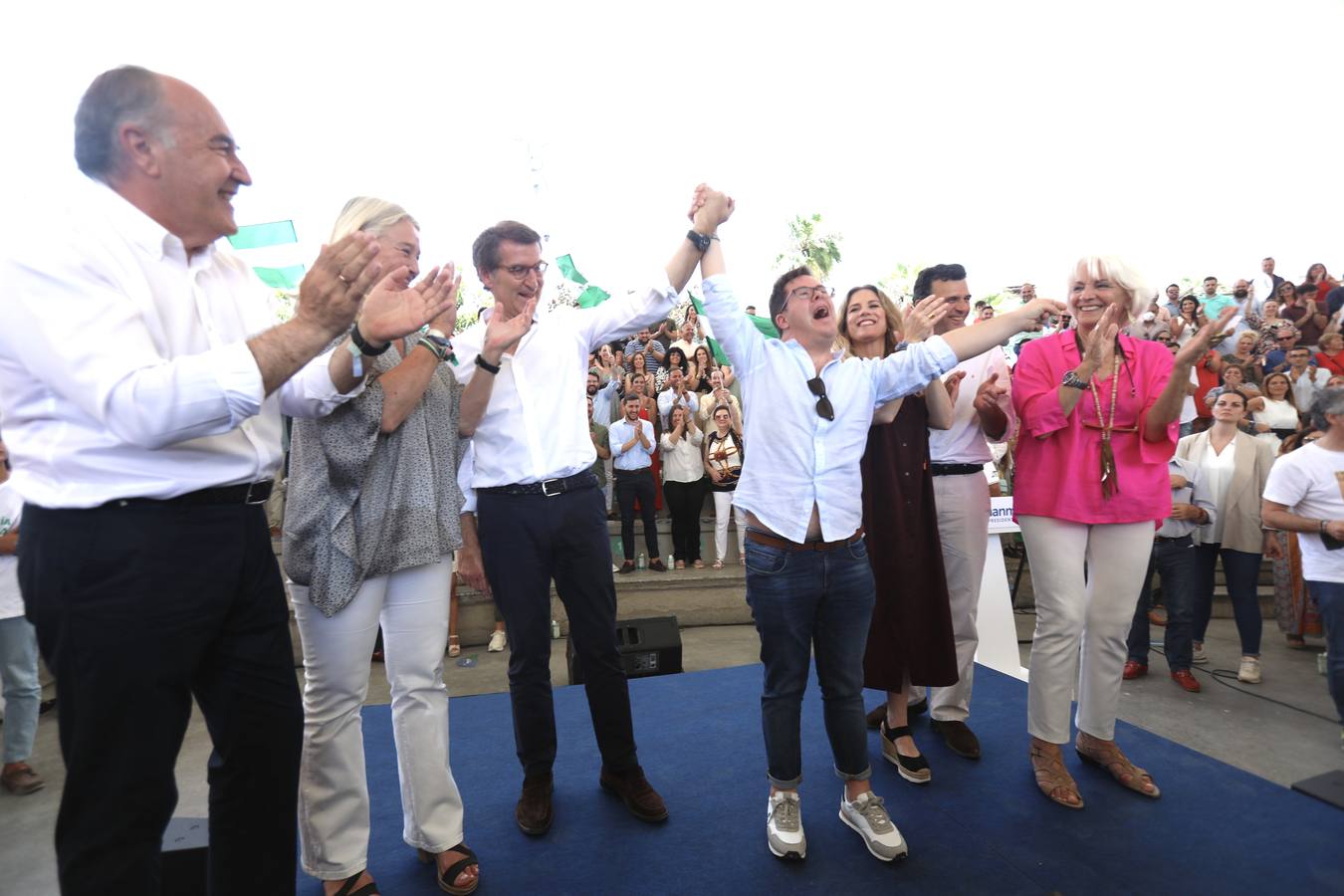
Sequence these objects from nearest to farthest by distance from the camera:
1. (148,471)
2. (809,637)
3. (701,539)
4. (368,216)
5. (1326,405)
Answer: (148,471) < (368,216) < (809,637) < (1326,405) < (701,539)

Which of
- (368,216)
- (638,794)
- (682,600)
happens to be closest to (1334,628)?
(638,794)

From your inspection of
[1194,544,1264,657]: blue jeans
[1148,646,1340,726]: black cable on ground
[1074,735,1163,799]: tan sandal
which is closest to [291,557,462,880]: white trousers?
[1074,735,1163,799]: tan sandal

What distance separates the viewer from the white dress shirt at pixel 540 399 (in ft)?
8.09

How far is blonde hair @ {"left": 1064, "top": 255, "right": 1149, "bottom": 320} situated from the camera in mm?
2668

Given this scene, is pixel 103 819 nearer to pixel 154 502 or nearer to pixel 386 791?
pixel 154 502

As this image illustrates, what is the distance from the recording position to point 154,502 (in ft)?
4.49

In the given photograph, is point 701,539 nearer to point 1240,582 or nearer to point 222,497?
point 1240,582

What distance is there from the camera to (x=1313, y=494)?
3340 mm

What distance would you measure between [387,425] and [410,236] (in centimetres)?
52

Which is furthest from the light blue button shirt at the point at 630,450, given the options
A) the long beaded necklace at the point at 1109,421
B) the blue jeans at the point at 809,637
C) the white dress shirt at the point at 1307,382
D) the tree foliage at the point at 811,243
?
the tree foliage at the point at 811,243

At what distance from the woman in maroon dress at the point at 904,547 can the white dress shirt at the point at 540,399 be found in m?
0.84

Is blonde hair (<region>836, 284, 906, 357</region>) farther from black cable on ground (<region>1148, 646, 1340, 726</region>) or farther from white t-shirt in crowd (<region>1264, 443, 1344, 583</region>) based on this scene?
black cable on ground (<region>1148, 646, 1340, 726</region>)

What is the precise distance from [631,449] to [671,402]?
976mm

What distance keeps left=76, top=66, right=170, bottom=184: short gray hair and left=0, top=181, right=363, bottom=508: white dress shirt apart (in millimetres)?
58
